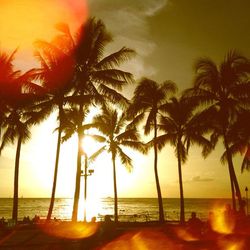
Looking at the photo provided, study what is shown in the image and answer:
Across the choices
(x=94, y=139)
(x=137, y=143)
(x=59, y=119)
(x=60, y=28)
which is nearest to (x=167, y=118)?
(x=137, y=143)

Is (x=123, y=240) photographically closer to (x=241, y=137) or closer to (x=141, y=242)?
(x=141, y=242)

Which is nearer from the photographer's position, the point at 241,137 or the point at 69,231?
the point at 69,231

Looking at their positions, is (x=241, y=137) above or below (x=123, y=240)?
above

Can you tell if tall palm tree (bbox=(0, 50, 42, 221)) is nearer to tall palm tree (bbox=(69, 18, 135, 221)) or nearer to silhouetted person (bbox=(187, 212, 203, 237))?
tall palm tree (bbox=(69, 18, 135, 221))

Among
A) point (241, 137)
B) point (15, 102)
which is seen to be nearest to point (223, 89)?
point (241, 137)

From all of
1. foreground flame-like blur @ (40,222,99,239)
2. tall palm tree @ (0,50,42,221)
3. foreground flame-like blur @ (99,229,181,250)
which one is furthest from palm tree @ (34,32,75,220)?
foreground flame-like blur @ (99,229,181,250)

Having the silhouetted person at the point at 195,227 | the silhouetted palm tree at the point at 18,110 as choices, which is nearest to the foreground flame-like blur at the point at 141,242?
the silhouetted person at the point at 195,227

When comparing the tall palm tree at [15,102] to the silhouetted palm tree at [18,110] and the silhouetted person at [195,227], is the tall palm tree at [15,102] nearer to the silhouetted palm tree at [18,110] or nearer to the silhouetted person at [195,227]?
the silhouetted palm tree at [18,110]

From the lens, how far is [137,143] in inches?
1526

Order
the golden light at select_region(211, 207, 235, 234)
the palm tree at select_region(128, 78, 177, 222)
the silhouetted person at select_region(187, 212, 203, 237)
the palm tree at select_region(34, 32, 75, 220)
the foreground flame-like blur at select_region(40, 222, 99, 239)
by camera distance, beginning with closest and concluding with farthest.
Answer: the golden light at select_region(211, 207, 235, 234)
the silhouetted person at select_region(187, 212, 203, 237)
the foreground flame-like blur at select_region(40, 222, 99, 239)
the palm tree at select_region(34, 32, 75, 220)
the palm tree at select_region(128, 78, 177, 222)

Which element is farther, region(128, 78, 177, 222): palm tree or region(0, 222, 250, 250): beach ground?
region(128, 78, 177, 222): palm tree

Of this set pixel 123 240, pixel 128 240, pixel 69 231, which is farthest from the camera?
pixel 69 231

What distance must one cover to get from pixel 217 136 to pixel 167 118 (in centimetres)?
532

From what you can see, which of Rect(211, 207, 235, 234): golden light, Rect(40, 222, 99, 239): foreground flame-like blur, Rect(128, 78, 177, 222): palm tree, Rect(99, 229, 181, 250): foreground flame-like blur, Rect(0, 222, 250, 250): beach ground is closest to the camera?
Rect(0, 222, 250, 250): beach ground
